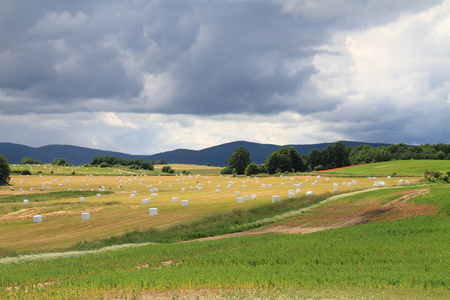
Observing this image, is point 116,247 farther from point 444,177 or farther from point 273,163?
point 273,163

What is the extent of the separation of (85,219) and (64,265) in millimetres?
25192

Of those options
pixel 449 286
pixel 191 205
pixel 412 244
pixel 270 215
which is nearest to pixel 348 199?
pixel 270 215

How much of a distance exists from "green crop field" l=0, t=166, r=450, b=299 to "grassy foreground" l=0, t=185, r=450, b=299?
0.07 m

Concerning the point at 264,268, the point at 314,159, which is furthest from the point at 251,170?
the point at 264,268

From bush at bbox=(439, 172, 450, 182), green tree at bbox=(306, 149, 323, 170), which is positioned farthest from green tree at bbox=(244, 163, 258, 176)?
bush at bbox=(439, 172, 450, 182)

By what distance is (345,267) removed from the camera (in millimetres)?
21688

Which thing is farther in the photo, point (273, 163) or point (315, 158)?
point (315, 158)

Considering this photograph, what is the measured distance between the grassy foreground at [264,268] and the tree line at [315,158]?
123m

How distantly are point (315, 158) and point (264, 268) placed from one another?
6581 inches

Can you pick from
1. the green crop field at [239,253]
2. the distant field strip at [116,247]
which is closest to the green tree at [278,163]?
the distant field strip at [116,247]

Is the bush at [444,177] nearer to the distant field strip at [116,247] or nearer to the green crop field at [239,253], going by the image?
the green crop field at [239,253]

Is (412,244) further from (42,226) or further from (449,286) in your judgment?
(42,226)

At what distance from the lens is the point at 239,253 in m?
27.6

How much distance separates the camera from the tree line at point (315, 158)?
159 metres
